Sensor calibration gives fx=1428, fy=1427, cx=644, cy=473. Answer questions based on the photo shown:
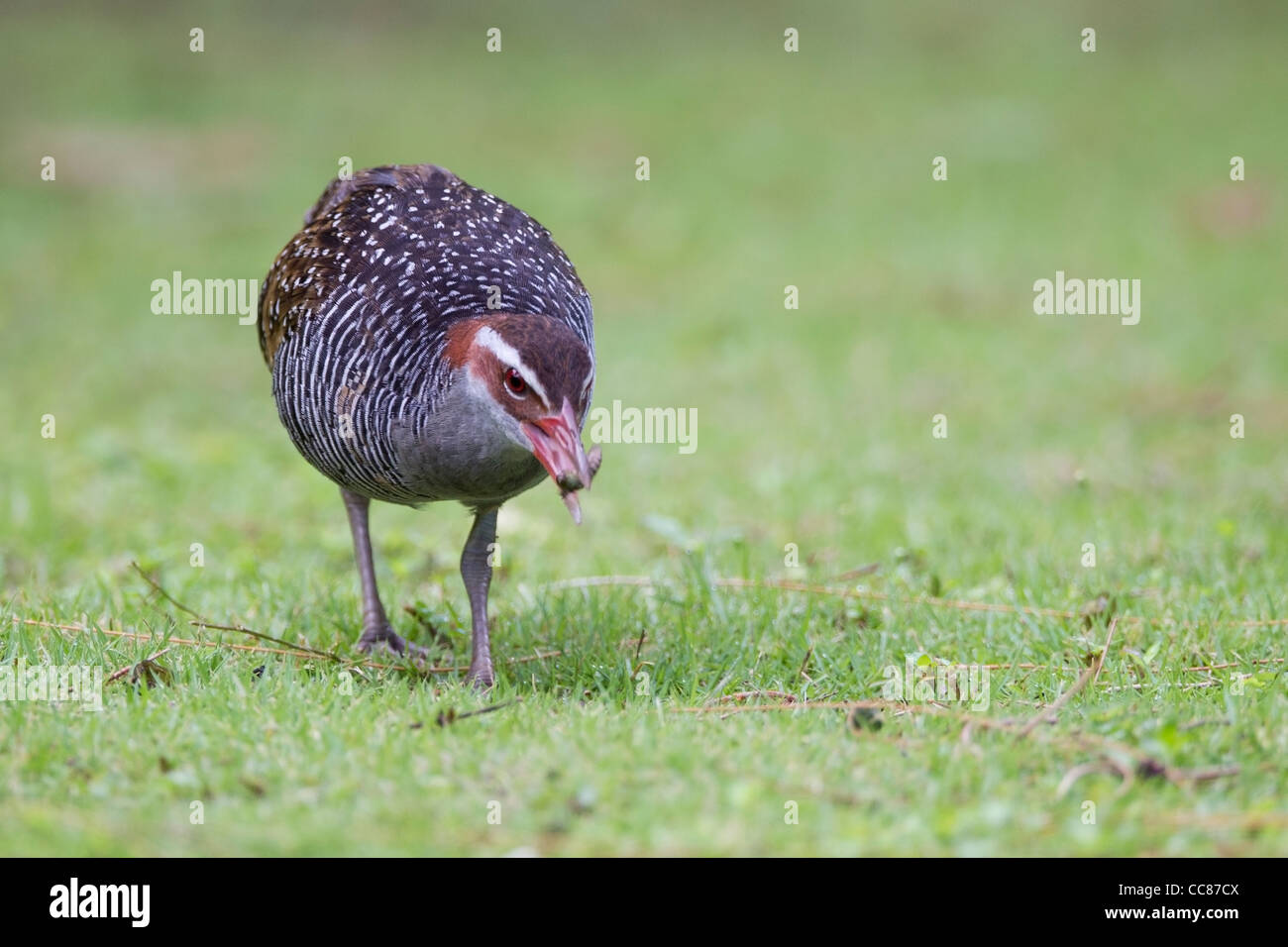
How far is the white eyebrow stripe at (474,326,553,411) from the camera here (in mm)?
4059

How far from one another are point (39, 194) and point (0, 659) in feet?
39.7

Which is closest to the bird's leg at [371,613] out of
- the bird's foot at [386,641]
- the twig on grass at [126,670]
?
the bird's foot at [386,641]

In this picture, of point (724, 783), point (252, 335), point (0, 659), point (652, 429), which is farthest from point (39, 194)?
point (724, 783)

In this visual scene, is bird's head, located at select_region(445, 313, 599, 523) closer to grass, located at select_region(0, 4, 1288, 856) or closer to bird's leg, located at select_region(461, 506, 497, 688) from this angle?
grass, located at select_region(0, 4, 1288, 856)

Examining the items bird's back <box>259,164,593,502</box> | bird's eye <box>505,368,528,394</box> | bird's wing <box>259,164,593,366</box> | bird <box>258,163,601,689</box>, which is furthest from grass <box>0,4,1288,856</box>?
bird's wing <box>259,164,593,366</box>

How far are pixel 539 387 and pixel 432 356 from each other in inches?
20.8

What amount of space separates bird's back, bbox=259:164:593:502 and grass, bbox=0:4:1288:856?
78 centimetres

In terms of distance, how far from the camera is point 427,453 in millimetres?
4406

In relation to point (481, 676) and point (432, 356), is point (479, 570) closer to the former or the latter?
point (481, 676)

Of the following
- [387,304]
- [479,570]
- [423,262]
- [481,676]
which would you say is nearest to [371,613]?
[479,570]

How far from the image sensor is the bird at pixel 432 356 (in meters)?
4.13

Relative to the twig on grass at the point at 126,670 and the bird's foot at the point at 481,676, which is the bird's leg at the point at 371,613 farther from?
the twig on grass at the point at 126,670

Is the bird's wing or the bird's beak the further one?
the bird's wing

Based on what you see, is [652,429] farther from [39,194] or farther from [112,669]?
[39,194]
